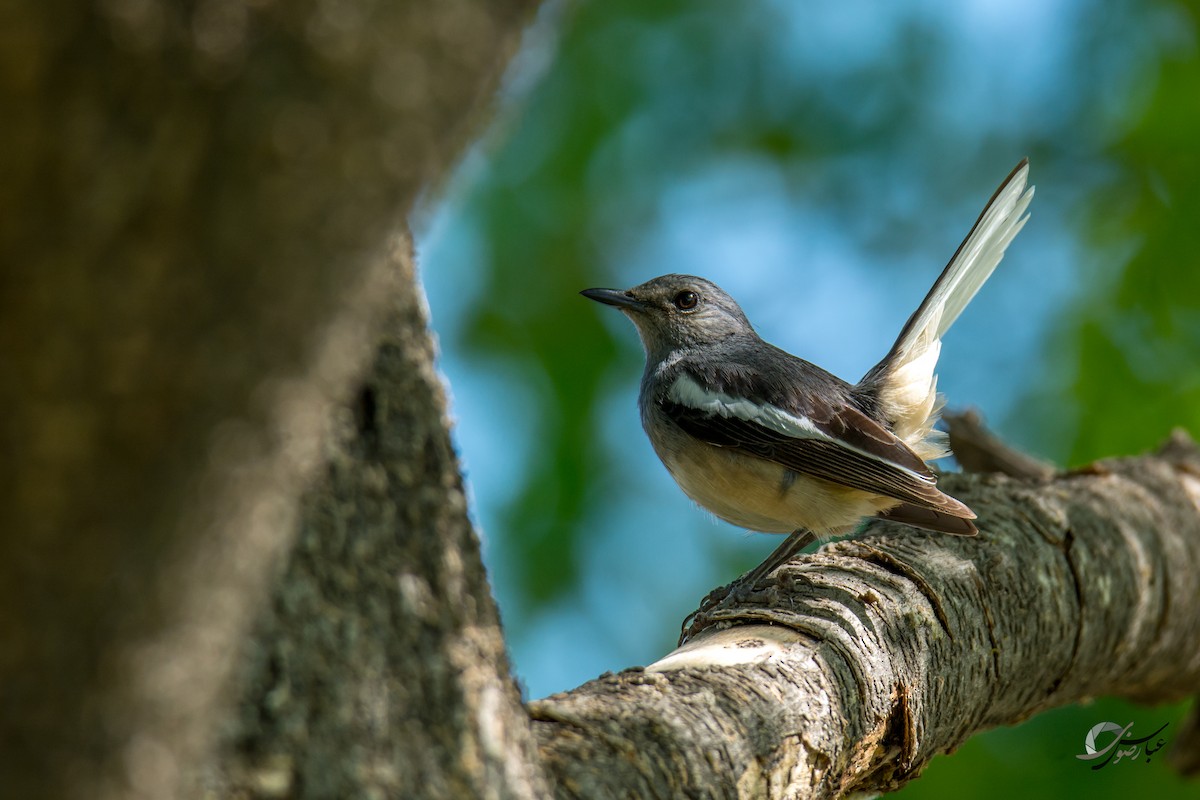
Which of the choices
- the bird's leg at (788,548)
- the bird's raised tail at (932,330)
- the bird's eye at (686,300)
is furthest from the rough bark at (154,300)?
the bird's eye at (686,300)

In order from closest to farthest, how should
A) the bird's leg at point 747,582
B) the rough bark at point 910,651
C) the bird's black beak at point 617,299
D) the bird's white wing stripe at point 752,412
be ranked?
1. the rough bark at point 910,651
2. the bird's leg at point 747,582
3. the bird's white wing stripe at point 752,412
4. the bird's black beak at point 617,299

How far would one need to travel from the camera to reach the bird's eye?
596cm

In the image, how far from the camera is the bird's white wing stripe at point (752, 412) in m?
4.73

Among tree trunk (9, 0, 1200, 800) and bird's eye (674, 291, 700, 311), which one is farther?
bird's eye (674, 291, 700, 311)

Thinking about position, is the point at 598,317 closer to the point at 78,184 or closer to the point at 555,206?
the point at 555,206

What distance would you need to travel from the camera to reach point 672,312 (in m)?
5.94

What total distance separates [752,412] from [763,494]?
1.39 ft

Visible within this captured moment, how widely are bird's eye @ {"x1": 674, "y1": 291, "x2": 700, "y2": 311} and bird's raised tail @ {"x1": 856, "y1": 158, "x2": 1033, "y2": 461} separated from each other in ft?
3.71

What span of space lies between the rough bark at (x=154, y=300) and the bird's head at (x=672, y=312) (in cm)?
487

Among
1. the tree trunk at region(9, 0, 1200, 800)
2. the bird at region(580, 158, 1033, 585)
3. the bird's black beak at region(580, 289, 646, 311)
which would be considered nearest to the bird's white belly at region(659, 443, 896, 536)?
the bird at region(580, 158, 1033, 585)

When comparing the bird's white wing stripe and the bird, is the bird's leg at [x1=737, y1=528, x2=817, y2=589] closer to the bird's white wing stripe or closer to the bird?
the bird

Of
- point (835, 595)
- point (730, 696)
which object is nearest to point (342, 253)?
point (730, 696)
